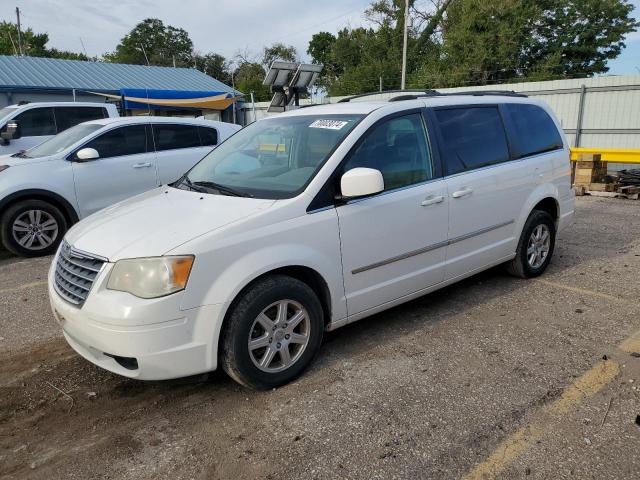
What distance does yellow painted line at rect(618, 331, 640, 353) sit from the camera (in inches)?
143

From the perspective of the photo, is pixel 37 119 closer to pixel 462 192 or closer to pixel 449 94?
pixel 449 94

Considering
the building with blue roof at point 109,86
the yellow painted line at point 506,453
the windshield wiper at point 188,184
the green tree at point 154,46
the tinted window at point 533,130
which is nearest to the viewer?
the yellow painted line at point 506,453

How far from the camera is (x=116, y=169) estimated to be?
695 centimetres

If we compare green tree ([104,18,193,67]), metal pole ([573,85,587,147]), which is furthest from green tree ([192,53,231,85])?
metal pole ([573,85,587,147])

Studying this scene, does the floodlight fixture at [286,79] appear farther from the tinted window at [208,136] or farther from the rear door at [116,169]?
the rear door at [116,169]

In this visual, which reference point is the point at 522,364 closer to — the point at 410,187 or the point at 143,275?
the point at 410,187

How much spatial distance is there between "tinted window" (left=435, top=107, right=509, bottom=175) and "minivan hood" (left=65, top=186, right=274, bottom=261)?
1.71m

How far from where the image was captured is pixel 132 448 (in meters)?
2.68

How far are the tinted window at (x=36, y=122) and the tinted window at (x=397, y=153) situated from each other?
24.1 ft

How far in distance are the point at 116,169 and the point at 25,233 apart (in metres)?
1.39

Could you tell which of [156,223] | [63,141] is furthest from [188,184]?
[63,141]

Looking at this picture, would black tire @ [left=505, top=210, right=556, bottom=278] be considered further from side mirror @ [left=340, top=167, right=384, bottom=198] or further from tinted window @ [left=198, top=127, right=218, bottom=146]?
tinted window @ [left=198, top=127, right=218, bottom=146]

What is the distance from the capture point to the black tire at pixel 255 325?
2914 millimetres

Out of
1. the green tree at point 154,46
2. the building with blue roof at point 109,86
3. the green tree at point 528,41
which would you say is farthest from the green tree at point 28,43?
the green tree at point 528,41
